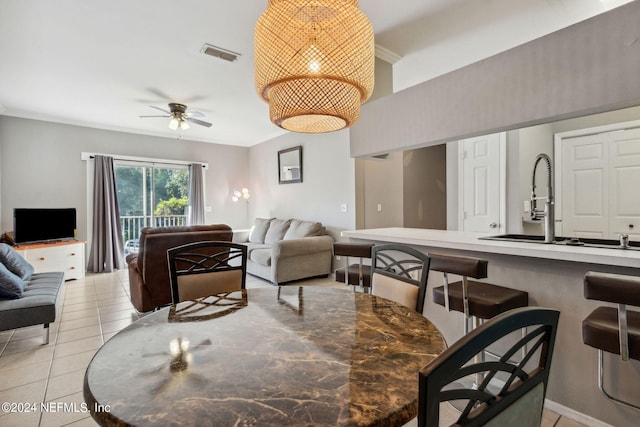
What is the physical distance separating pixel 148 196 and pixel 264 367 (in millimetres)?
6326

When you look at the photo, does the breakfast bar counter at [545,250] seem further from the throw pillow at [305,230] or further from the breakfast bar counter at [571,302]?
the throw pillow at [305,230]

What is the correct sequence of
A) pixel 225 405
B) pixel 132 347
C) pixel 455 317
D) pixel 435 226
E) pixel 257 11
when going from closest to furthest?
pixel 225 405, pixel 132 347, pixel 455 317, pixel 257 11, pixel 435 226

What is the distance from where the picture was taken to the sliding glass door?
5.94 m

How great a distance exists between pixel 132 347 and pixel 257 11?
254cm

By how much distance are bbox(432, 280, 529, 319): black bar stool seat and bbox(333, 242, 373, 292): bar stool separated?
48 cm

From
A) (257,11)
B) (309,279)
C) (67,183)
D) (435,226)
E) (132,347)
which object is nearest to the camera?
(132,347)

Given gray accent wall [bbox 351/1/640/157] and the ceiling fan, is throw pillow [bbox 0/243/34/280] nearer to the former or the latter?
the ceiling fan

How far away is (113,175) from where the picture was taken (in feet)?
18.2

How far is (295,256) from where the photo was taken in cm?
438

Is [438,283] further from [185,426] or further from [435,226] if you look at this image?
[435,226]

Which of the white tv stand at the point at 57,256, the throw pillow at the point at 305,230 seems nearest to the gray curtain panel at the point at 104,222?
the white tv stand at the point at 57,256

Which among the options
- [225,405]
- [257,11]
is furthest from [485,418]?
[257,11]

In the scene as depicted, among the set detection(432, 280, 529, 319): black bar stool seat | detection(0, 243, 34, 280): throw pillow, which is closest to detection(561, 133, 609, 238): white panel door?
detection(432, 280, 529, 319): black bar stool seat

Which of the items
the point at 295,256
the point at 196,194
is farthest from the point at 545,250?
the point at 196,194
